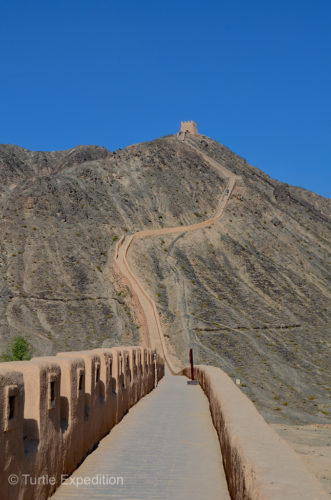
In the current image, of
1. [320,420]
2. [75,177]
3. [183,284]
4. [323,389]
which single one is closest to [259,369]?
[323,389]

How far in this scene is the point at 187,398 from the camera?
16.2m

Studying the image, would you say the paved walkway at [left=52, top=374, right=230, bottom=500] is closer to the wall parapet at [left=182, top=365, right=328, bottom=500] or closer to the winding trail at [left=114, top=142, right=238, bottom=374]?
the wall parapet at [left=182, top=365, right=328, bottom=500]

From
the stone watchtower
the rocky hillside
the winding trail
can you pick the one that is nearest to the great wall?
the rocky hillside

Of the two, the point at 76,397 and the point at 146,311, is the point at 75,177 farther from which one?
the point at 76,397

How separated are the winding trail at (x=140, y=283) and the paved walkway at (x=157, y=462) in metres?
24.3

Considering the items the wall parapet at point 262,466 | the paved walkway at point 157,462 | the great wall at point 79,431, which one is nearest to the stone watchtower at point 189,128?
the paved walkway at point 157,462

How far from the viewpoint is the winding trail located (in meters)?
43.1

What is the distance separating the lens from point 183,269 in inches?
2162

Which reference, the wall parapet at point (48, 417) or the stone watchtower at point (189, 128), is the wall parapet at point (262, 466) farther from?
the stone watchtower at point (189, 128)

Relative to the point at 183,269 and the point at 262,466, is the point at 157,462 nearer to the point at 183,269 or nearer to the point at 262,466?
the point at 262,466

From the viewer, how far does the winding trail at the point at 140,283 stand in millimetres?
43094

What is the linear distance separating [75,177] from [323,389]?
136ft

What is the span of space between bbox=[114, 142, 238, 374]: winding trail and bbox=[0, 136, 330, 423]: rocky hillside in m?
0.86

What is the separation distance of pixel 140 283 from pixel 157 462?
142 feet
